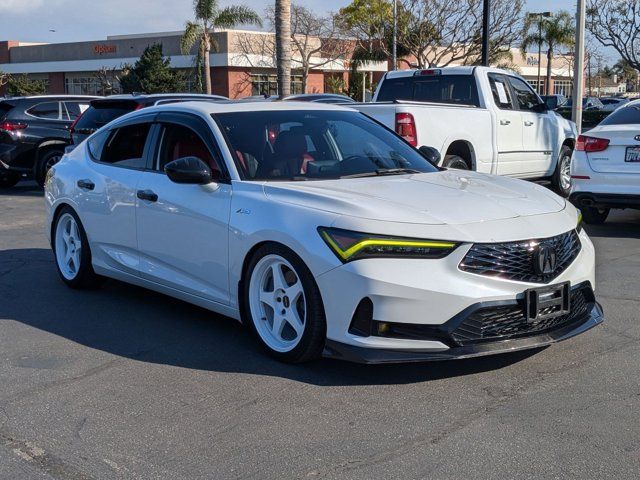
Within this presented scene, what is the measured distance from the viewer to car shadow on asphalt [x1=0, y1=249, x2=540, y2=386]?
5031 mm

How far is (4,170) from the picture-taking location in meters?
16.0

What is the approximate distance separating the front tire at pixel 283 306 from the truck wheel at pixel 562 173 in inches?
Answer: 370

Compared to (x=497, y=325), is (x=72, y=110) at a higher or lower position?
higher

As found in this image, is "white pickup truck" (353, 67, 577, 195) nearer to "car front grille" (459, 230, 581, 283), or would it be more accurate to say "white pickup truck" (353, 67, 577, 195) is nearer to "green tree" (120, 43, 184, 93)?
"car front grille" (459, 230, 581, 283)

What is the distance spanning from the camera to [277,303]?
5.16 m

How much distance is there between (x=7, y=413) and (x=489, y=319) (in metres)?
2.72

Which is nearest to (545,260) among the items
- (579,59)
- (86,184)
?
(86,184)

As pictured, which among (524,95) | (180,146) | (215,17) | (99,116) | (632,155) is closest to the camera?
(180,146)

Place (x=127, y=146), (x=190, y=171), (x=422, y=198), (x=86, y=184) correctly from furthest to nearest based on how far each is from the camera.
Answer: (x=86, y=184), (x=127, y=146), (x=190, y=171), (x=422, y=198)

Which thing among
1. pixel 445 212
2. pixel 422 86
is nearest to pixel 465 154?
pixel 422 86

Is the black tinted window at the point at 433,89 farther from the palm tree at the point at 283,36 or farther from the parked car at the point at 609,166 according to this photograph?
the palm tree at the point at 283,36

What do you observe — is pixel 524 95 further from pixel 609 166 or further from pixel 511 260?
pixel 511 260

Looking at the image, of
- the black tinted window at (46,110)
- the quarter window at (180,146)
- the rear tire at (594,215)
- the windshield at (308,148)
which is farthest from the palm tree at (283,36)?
the windshield at (308,148)

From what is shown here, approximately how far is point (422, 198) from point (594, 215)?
6.49 metres
